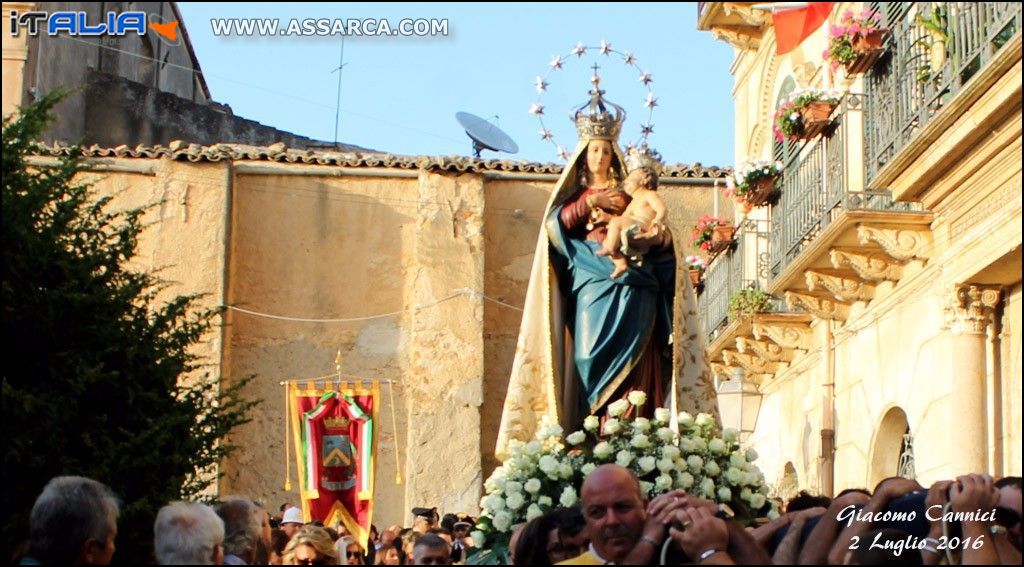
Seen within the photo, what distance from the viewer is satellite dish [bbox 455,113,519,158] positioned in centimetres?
2442

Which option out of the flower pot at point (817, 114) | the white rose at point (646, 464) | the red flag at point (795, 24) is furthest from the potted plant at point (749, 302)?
the white rose at point (646, 464)

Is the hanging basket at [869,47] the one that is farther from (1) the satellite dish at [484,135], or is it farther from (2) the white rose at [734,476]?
(1) the satellite dish at [484,135]

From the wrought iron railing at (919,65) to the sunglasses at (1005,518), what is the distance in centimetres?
495

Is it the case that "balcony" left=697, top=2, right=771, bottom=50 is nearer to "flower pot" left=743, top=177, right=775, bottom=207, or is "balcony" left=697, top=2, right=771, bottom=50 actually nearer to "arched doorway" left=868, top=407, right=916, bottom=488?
"flower pot" left=743, top=177, right=775, bottom=207

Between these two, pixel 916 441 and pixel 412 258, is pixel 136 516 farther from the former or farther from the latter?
pixel 412 258

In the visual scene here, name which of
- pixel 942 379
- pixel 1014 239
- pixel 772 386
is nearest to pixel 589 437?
pixel 1014 239

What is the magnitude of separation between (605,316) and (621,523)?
3.46 m

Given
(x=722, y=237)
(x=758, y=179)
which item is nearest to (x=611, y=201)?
(x=758, y=179)

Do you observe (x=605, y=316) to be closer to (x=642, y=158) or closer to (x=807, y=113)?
(x=642, y=158)

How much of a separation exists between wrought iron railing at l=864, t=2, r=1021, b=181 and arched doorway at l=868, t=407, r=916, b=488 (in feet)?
7.27

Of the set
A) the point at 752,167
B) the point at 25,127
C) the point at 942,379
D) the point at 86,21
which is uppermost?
the point at 86,21

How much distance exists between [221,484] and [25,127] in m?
13.1

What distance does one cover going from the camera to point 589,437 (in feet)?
28.7

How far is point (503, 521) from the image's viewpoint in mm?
8062
